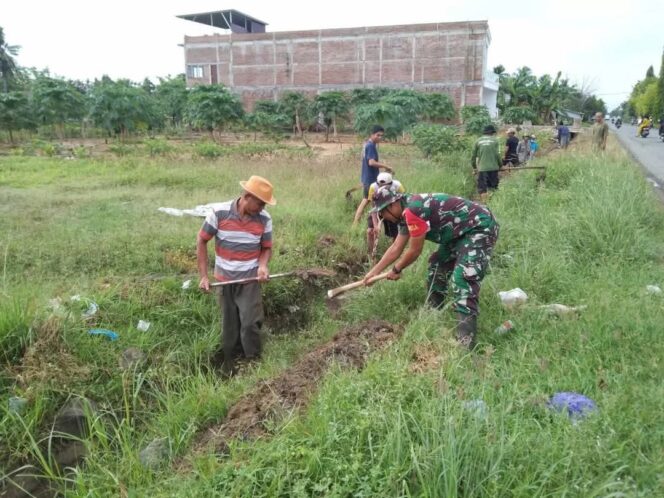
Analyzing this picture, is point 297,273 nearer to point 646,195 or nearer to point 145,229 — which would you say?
point 145,229

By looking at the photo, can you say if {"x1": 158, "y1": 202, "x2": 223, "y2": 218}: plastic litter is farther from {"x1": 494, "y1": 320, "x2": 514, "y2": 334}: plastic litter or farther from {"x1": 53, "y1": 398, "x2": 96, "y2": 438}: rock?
{"x1": 494, "y1": 320, "x2": 514, "y2": 334}: plastic litter

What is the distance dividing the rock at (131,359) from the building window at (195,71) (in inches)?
1640

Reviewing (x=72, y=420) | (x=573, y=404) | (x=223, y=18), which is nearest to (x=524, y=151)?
(x=573, y=404)

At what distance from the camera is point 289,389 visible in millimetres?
2750

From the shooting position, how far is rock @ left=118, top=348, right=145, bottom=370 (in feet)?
11.4

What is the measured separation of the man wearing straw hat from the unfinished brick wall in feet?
113

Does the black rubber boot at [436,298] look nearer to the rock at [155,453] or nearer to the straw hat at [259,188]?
the straw hat at [259,188]

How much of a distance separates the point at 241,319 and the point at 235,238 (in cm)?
66

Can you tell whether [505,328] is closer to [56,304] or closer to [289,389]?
[289,389]

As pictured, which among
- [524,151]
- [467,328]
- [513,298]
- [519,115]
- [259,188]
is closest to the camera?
[467,328]

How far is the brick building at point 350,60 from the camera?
114 ft

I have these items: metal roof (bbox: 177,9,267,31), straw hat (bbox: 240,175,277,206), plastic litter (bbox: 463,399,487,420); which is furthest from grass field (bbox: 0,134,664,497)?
metal roof (bbox: 177,9,267,31)

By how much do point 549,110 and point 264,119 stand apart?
21.4m

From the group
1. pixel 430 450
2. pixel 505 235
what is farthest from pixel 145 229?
pixel 430 450
